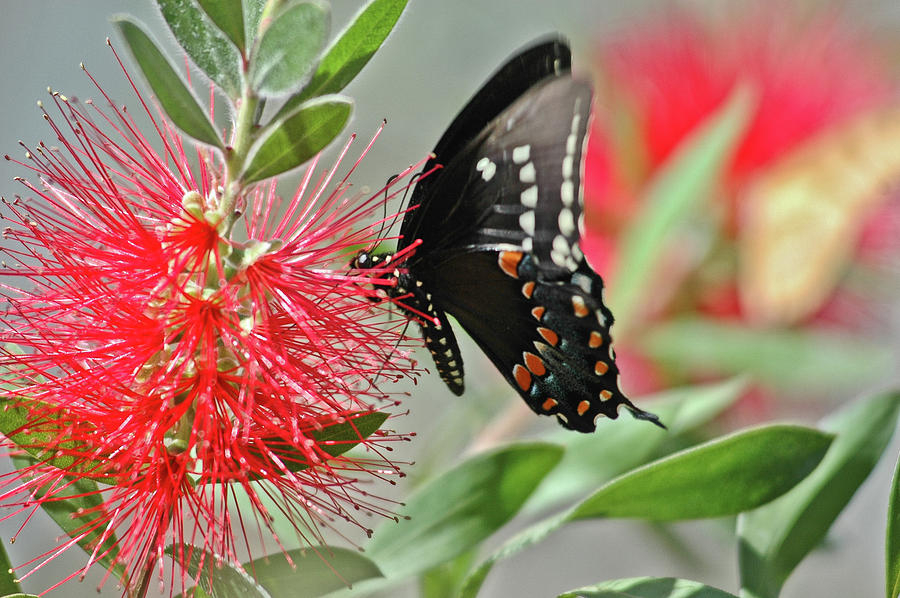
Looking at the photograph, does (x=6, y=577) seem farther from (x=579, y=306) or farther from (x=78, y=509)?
(x=579, y=306)

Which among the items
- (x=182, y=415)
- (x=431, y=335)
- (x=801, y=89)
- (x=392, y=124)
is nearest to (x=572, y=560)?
(x=392, y=124)

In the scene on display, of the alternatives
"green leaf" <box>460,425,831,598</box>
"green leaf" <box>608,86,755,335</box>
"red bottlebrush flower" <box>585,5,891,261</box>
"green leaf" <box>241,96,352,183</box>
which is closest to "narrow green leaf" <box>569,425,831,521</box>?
"green leaf" <box>460,425,831,598</box>

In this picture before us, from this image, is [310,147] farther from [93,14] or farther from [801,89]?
[93,14]

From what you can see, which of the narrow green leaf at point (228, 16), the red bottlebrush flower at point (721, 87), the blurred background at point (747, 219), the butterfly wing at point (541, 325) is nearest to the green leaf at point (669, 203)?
the blurred background at point (747, 219)

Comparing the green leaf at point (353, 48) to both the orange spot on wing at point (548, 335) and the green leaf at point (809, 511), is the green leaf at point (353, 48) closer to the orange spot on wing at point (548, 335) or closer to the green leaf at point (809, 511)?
the orange spot on wing at point (548, 335)

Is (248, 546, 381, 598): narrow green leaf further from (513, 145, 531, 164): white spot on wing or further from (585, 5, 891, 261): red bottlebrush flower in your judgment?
(585, 5, 891, 261): red bottlebrush flower

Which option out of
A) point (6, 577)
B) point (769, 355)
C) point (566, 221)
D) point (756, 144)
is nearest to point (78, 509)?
point (6, 577)
